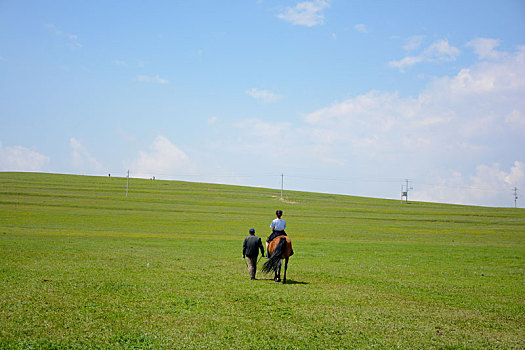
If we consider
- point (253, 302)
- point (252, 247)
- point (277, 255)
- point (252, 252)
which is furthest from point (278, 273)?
point (253, 302)

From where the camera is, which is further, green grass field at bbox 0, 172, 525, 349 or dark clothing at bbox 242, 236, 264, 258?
dark clothing at bbox 242, 236, 264, 258

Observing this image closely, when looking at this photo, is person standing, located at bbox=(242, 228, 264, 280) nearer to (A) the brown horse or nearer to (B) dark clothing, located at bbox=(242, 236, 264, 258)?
(B) dark clothing, located at bbox=(242, 236, 264, 258)

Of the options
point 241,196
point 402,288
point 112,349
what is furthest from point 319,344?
point 241,196

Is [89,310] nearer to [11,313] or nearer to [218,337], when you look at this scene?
[11,313]

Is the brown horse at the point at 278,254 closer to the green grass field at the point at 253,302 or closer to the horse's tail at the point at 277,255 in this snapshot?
the horse's tail at the point at 277,255

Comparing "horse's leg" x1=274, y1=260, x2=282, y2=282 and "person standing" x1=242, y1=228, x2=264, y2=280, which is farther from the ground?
"person standing" x1=242, y1=228, x2=264, y2=280

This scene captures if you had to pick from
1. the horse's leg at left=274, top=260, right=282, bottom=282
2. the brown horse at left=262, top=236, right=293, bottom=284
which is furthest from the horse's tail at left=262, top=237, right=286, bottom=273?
the horse's leg at left=274, top=260, right=282, bottom=282

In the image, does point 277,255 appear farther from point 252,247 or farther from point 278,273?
point 252,247

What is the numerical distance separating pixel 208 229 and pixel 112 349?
50696 millimetres

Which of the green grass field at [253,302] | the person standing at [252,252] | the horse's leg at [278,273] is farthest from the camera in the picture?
the person standing at [252,252]

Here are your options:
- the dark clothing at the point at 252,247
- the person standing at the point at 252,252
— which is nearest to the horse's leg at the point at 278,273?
the person standing at the point at 252,252

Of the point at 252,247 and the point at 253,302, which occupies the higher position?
the point at 252,247

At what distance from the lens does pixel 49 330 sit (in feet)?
32.2

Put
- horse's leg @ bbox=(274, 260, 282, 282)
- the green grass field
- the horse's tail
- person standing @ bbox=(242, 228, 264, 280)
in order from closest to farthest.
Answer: the green grass field, the horse's tail, horse's leg @ bbox=(274, 260, 282, 282), person standing @ bbox=(242, 228, 264, 280)
